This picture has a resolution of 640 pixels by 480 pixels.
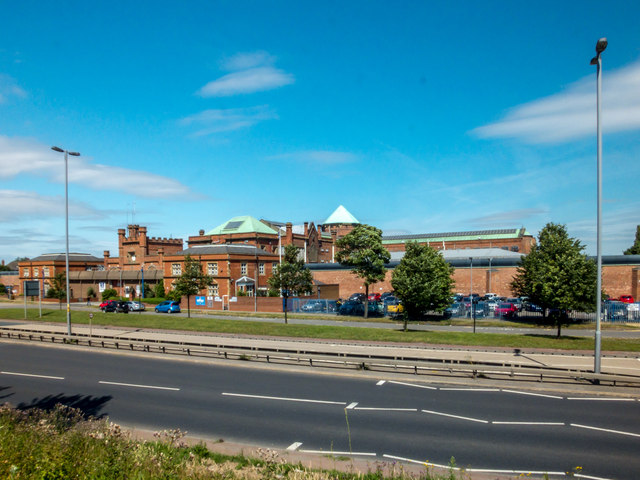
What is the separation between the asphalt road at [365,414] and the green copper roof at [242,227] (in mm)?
64929

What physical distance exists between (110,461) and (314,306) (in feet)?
140

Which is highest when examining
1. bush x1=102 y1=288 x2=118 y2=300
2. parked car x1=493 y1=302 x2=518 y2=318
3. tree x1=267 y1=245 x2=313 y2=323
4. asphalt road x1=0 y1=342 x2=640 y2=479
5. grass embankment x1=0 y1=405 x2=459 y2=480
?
tree x1=267 y1=245 x2=313 y2=323

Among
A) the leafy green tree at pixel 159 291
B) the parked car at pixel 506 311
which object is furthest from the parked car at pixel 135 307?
the parked car at pixel 506 311

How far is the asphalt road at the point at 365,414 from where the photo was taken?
10.0 metres

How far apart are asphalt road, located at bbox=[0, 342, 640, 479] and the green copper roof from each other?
213ft

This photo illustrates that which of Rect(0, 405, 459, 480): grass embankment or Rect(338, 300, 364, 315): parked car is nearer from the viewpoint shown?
Rect(0, 405, 459, 480): grass embankment

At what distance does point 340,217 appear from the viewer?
11262 centimetres

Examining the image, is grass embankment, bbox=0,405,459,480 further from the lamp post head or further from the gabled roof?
the gabled roof

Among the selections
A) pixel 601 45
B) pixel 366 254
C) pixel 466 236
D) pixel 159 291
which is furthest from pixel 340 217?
pixel 601 45

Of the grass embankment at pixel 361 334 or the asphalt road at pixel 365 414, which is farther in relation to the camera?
Result: the grass embankment at pixel 361 334

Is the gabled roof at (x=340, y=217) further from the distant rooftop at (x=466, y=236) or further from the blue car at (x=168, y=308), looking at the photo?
the blue car at (x=168, y=308)

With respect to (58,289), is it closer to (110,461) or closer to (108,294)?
(108,294)

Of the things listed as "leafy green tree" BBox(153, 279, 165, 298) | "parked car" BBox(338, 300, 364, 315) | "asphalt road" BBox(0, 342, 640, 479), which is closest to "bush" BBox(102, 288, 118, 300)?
"leafy green tree" BBox(153, 279, 165, 298)

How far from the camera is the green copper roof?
84.2m
